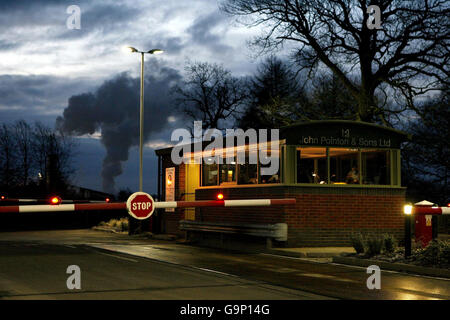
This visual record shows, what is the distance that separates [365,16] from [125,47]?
11.3 m

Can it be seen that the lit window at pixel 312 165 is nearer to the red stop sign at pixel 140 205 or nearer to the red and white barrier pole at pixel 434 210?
the red and white barrier pole at pixel 434 210

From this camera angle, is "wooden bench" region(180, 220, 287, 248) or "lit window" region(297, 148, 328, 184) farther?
"lit window" region(297, 148, 328, 184)

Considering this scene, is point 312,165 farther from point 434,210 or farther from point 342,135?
point 434,210

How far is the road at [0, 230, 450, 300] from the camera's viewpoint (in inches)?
405

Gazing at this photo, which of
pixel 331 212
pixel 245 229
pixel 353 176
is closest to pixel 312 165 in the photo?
pixel 353 176

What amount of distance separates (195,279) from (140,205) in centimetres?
176

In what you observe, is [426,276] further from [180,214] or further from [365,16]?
[365,16]

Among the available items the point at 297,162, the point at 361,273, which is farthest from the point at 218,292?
the point at 297,162

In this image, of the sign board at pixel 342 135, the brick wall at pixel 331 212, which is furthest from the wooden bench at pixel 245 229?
the sign board at pixel 342 135

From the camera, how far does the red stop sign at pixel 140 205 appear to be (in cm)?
1225

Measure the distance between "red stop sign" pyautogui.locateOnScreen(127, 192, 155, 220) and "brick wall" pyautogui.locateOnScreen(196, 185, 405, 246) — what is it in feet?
26.9

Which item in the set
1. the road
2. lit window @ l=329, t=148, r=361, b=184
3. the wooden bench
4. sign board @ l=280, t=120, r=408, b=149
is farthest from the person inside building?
the road

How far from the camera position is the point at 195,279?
39.8 feet

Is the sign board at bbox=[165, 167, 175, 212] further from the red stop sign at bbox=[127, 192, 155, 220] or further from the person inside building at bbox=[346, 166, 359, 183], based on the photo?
the red stop sign at bbox=[127, 192, 155, 220]
